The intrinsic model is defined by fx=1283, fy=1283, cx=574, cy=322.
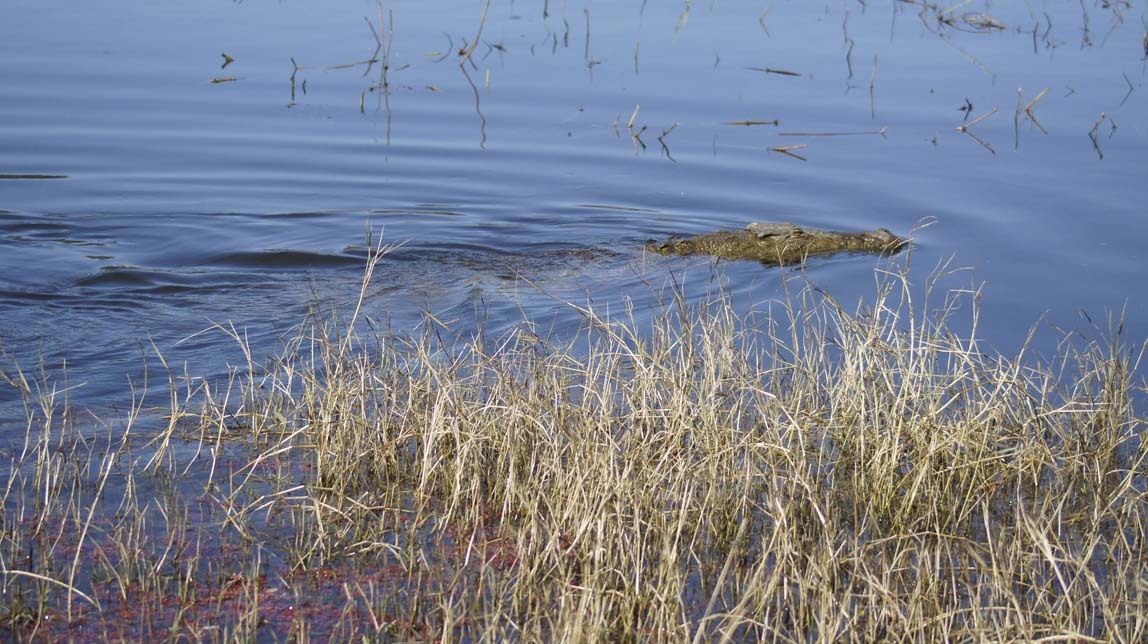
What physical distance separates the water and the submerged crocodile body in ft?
0.61

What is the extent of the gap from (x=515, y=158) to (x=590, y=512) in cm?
740

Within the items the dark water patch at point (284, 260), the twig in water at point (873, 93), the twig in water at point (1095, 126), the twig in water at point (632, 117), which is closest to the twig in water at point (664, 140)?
the twig in water at point (632, 117)

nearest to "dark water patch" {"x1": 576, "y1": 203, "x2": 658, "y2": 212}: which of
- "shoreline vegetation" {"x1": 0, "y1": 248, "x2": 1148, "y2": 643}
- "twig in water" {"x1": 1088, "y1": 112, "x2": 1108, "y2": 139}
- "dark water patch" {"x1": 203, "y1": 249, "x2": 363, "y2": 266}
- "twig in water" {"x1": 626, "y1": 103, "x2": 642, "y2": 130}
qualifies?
"twig in water" {"x1": 626, "y1": 103, "x2": 642, "y2": 130}

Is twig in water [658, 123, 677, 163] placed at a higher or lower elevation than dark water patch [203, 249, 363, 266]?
higher

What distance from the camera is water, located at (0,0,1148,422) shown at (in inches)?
323

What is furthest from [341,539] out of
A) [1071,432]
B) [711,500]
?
[1071,432]

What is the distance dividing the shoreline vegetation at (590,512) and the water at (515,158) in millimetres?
1430

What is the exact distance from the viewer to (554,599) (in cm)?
429

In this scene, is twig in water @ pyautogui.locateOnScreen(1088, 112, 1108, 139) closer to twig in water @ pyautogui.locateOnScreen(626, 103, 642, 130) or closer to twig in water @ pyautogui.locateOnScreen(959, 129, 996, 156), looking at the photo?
twig in water @ pyautogui.locateOnScreen(959, 129, 996, 156)

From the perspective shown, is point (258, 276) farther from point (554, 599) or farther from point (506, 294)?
point (554, 599)

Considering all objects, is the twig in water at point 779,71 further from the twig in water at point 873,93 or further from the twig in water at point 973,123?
the twig in water at point 973,123

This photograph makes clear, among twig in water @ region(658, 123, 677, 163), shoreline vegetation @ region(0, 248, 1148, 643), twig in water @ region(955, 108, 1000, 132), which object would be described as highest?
twig in water @ region(955, 108, 1000, 132)

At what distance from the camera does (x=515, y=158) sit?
11508 millimetres

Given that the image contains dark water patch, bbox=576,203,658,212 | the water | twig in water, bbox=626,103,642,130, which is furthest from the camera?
twig in water, bbox=626,103,642,130
